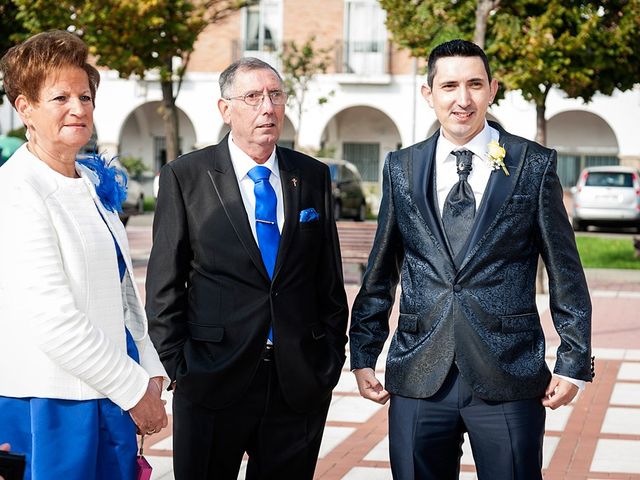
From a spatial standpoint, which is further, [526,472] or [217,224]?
[217,224]

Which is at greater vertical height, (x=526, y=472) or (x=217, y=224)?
(x=217, y=224)

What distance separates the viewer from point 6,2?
1817cm

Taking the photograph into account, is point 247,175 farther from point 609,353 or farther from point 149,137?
point 149,137

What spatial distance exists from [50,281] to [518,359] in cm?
161

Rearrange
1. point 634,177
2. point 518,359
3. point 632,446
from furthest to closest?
point 634,177, point 632,446, point 518,359

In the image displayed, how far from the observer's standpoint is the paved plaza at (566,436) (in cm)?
679

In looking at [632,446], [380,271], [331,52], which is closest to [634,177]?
[331,52]

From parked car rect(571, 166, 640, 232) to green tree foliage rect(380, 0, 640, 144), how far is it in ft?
36.3

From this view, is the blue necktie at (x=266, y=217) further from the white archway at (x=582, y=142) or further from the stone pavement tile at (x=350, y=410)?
the white archway at (x=582, y=142)

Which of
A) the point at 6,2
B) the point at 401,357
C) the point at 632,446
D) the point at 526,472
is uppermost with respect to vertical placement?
the point at 6,2

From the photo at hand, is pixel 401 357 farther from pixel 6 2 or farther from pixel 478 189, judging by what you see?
pixel 6 2

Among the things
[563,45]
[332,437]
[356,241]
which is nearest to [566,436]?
[332,437]

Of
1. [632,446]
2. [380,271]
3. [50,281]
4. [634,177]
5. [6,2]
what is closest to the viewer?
[50,281]

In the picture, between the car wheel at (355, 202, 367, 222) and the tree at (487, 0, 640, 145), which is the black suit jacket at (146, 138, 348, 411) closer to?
the tree at (487, 0, 640, 145)
